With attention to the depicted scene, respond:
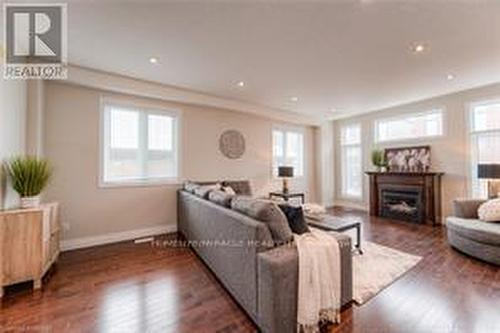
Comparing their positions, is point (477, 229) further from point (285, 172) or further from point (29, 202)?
point (29, 202)

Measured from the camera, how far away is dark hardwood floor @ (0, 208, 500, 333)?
6.51ft

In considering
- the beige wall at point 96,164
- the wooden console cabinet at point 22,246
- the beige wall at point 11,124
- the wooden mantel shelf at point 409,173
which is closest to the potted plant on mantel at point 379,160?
the wooden mantel shelf at point 409,173

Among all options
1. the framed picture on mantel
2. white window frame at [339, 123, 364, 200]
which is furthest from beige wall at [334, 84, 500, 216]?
white window frame at [339, 123, 364, 200]

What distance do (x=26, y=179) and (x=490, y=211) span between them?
6.11 meters

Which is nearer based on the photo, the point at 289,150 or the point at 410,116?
the point at 410,116

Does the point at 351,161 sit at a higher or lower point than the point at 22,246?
higher

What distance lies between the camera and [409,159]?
586cm

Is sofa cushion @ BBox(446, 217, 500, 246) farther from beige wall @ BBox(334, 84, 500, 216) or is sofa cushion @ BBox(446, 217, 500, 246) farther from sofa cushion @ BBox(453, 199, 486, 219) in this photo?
beige wall @ BBox(334, 84, 500, 216)

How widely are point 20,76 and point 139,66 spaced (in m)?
1.46

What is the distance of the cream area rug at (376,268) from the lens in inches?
97.9

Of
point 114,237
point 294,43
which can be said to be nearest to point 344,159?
point 294,43

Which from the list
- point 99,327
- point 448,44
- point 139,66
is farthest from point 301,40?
point 99,327

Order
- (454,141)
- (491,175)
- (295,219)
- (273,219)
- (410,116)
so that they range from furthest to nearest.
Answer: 1. (410,116)
2. (454,141)
3. (491,175)
4. (295,219)
5. (273,219)

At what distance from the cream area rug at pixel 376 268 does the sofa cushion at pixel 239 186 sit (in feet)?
8.65
